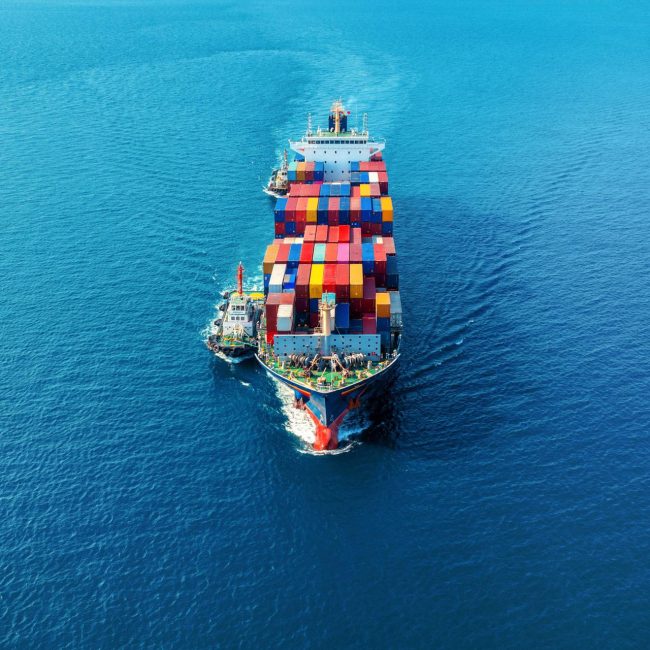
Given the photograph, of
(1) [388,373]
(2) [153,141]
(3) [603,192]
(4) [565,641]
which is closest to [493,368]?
(1) [388,373]

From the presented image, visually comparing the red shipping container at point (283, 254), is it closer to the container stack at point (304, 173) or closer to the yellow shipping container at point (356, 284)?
the yellow shipping container at point (356, 284)

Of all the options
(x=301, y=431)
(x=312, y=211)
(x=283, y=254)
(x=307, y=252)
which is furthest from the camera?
(x=312, y=211)

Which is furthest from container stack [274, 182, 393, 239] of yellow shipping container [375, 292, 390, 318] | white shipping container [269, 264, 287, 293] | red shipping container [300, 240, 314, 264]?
yellow shipping container [375, 292, 390, 318]

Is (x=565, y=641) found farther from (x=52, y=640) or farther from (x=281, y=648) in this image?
(x=52, y=640)

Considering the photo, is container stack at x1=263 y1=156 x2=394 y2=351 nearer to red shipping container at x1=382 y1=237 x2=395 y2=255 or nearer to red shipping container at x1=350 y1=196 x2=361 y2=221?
red shipping container at x1=382 y1=237 x2=395 y2=255

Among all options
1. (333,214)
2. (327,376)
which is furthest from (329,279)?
(333,214)

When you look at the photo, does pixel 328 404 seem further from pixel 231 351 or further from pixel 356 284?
pixel 231 351

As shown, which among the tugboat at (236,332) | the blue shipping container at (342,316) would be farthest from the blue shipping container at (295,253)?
the blue shipping container at (342,316)
